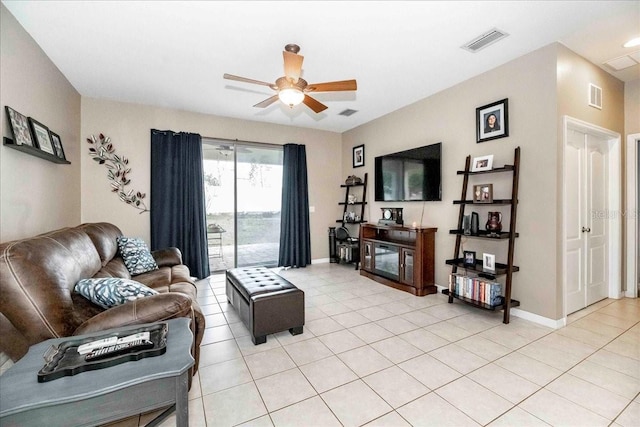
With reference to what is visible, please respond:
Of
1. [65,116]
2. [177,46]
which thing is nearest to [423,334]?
[177,46]

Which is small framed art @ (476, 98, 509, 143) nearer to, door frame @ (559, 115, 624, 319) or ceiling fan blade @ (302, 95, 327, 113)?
door frame @ (559, 115, 624, 319)

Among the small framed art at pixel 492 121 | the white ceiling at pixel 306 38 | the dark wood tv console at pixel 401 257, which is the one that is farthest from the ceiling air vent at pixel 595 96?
the dark wood tv console at pixel 401 257

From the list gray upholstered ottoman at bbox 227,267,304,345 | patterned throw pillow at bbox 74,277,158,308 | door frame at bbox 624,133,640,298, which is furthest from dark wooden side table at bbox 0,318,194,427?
door frame at bbox 624,133,640,298

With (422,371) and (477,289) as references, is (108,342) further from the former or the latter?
(477,289)

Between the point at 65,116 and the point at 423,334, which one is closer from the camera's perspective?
the point at 423,334

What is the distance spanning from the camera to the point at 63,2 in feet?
7.38

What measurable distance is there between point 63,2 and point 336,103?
3217mm

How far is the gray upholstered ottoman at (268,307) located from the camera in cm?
258

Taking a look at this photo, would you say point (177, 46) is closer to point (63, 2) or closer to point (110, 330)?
point (63, 2)

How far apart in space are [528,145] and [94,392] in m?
3.89

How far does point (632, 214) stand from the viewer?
3.57 m

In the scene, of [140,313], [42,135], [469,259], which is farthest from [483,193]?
[42,135]

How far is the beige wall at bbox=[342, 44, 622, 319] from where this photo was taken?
2.86 m

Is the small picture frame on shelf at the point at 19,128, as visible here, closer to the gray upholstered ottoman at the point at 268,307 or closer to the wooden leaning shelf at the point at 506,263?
the gray upholstered ottoman at the point at 268,307
